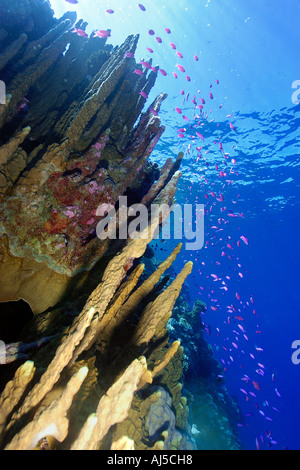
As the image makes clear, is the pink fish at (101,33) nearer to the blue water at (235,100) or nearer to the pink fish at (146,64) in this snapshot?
the pink fish at (146,64)

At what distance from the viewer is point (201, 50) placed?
14844 millimetres

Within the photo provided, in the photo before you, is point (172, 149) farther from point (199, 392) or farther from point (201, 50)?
point (199, 392)

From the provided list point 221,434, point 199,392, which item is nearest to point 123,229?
point 199,392

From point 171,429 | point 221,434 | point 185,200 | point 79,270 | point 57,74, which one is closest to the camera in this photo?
point 171,429

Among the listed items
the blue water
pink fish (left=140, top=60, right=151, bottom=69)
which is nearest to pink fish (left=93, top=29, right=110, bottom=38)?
pink fish (left=140, top=60, right=151, bottom=69)

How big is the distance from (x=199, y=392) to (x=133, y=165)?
9505mm

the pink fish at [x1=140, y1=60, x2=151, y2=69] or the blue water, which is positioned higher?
the blue water

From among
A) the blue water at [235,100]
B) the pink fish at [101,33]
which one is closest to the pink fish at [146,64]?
the pink fish at [101,33]

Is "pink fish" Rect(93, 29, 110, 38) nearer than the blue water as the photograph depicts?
Yes

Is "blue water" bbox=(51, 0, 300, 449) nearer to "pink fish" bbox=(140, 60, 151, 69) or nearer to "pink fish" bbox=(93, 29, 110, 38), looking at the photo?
"pink fish" bbox=(140, 60, 151, 69)

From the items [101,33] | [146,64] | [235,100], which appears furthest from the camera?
[235,100]

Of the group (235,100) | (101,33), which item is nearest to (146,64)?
(101,33)

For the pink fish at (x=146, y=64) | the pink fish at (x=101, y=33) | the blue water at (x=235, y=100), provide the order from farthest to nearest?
the blue water at (x=235, y=100) < the pink fish at (x=101, y=33) < the pink fish at (x=146, y=64)

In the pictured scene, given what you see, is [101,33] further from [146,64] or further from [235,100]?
[235,100]
